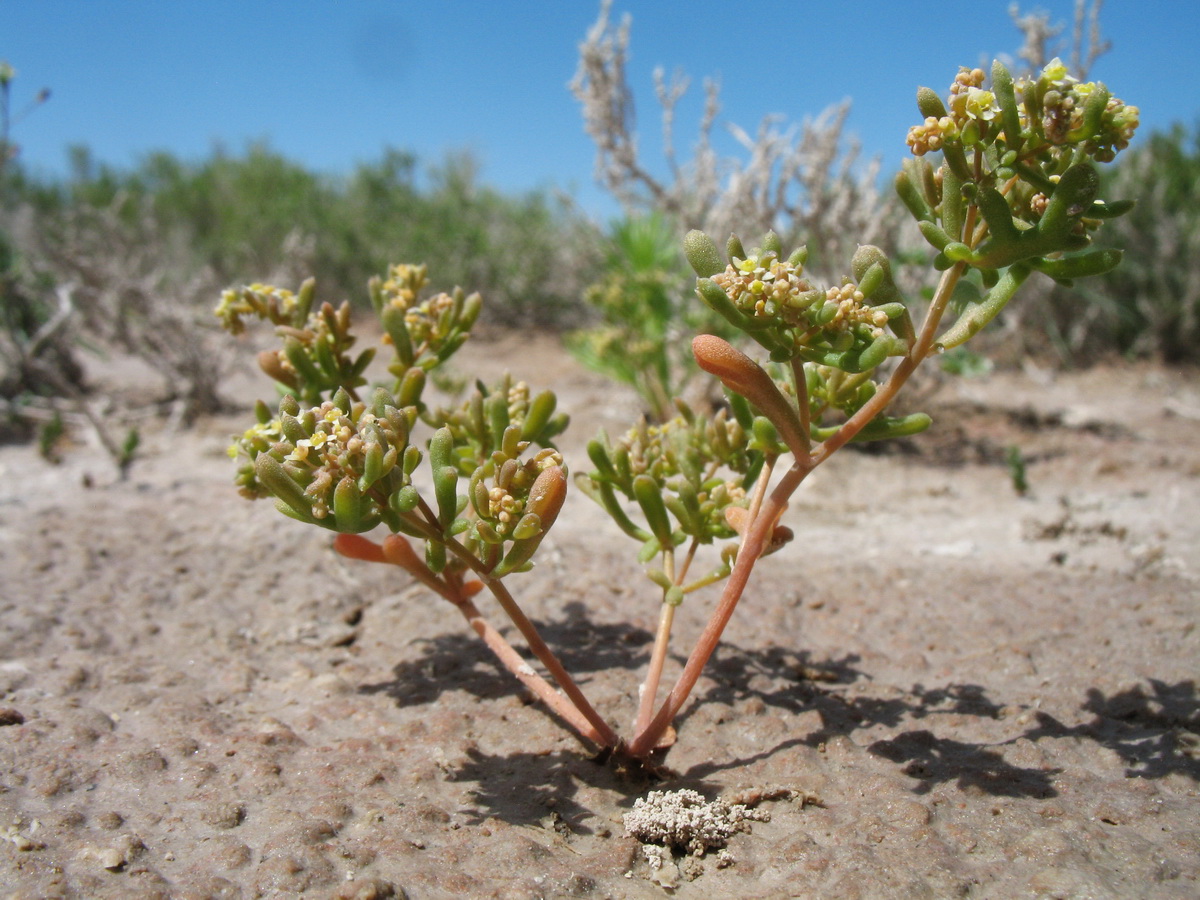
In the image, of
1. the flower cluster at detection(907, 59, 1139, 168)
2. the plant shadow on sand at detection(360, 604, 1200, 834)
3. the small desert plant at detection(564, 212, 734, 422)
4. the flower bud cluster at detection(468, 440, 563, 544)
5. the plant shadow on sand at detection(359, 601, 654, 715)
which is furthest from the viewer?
the small desert plant at detection(564, 212, 734, 422)

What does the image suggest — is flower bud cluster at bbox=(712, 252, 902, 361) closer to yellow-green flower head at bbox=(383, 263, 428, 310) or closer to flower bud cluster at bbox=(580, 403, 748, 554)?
flower bud cluster at bbox=(580, 403, 748, 554)

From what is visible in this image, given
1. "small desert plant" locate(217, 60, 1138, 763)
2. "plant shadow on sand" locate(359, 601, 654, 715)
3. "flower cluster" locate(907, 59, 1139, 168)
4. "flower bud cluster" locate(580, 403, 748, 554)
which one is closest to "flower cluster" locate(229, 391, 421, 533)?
"small desert plant" locate(217, 60, 1138, 763)

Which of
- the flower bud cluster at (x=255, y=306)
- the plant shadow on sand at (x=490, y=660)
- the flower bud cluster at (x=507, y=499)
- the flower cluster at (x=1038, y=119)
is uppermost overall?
the flower cluster at (x=1038, y=119)

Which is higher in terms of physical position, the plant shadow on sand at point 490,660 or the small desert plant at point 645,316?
the small desert plant at point 645,316

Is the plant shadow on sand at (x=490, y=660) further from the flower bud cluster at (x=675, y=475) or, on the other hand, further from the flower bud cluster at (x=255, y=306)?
the flower bud cluster at (x=255, y=306)

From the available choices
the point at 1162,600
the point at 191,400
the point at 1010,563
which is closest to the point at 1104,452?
the point at 1010,563

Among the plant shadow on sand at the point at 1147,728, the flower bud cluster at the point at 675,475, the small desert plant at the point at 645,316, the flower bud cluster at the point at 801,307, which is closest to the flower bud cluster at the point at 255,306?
the flower bud cluster at the point at 675,475

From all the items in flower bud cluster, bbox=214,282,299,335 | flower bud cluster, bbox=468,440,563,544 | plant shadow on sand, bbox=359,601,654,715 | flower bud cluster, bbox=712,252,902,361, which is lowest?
plant shadow on sand, bbox=359,601,654,715

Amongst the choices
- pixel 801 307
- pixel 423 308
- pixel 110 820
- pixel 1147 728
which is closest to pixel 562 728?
pixel 110 820
